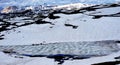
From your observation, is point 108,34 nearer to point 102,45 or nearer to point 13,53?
Answer: point 102,45

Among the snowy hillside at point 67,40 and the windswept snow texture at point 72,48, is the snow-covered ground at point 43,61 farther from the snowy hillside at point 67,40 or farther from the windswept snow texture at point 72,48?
the windswept snow texture at point 72,48

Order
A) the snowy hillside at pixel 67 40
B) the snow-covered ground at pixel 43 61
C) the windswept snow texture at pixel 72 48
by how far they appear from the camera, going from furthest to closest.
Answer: the windswept snow texture at pixel 72 48
the snowy hillside at pixel 67 40
the snow-covered ground at pixel 43 61

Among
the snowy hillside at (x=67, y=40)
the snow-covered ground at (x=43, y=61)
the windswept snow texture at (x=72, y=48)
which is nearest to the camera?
the snow-covered ground at (x=43, y=61)

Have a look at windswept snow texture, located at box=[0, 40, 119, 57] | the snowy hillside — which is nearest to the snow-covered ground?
the snowy hillside

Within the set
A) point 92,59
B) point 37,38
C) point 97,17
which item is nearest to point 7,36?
point 37,38

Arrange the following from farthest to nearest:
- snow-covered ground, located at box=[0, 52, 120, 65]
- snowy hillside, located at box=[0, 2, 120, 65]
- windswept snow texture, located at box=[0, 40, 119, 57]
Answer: windswept snow texture, located at box=[0, 40, 119, 57], snowy hillside, located at box=[0, 2, 120, 65], snow-covered ground, located at box=[0, 52, 120, 65]

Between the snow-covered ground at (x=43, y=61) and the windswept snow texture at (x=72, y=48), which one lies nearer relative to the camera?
the snow-covered ground at (x=43, y=61)

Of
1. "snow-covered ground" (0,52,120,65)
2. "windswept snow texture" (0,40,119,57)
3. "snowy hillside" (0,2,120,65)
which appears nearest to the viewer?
"snow-covered ground" (0,52,120,65)

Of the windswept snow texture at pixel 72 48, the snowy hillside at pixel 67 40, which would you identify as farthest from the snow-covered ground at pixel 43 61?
the windswept snow texture at pixel 72 48

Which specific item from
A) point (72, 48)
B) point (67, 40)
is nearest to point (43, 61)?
point (72, 48)

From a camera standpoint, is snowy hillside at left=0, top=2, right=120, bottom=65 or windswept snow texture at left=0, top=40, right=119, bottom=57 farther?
windswept snow texture at left=0, top=40, right=119, bottom=57

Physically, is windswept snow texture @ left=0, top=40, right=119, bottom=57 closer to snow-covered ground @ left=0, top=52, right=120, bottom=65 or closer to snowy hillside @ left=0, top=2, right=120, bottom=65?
snowy hillside @ left=0, top=2, right=120, bottom=65
